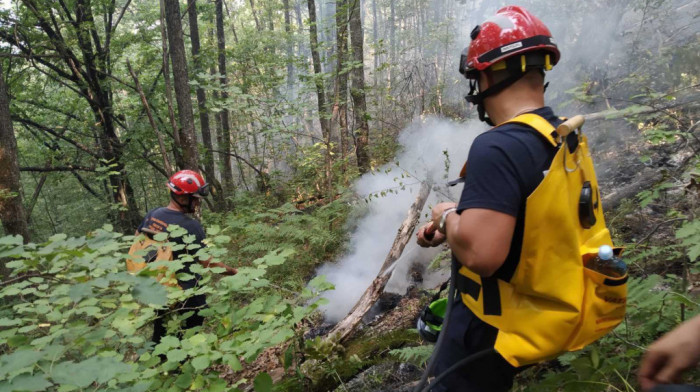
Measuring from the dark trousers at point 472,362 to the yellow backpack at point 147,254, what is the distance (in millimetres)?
1653

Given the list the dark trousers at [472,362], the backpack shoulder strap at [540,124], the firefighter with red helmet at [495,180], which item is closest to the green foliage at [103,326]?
the dark trousers at [472,362]

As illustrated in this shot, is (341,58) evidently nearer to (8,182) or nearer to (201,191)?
(201,191)

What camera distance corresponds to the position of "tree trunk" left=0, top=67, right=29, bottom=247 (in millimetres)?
6008

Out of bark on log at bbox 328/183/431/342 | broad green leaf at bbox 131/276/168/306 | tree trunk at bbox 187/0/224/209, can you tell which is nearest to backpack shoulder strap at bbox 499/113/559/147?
broad green leaf at bbox 131/276/168/306

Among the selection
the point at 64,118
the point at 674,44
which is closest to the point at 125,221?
the point at 64,118

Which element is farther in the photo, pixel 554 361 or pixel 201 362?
pixel 554 361

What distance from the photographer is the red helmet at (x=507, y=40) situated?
1.66 m

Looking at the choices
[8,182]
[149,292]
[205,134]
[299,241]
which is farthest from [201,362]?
[205,134]

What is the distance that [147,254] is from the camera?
345cm

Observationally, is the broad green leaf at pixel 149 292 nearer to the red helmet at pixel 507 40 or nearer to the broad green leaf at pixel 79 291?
the broad green leaf at pixel 79 291

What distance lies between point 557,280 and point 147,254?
3286mm

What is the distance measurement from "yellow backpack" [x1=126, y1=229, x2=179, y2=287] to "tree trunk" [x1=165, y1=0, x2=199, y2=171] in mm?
3539

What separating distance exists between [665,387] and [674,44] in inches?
425

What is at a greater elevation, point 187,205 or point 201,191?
point 201,191
